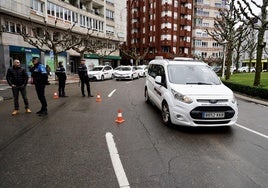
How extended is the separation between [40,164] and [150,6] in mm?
63704

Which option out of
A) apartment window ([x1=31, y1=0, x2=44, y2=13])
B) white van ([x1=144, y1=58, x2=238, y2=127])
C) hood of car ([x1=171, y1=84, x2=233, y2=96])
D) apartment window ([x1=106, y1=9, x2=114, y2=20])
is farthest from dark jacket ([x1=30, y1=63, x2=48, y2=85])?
apartment window ([x1=106, y1=9, x2=114, y2=20])

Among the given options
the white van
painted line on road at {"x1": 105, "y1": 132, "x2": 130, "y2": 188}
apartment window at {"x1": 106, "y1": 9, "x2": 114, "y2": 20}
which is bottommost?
painted line on road at {"x1": 105, "y1": 132, "x2": 130, "y2": 188}

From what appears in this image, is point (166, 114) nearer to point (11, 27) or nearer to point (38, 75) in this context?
point (38, 75)

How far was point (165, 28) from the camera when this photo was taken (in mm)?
57500

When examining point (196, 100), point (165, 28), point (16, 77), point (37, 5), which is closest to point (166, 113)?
point (196, 100)

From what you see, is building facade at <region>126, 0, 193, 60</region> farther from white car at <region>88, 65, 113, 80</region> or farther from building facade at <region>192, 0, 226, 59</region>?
white car at <region>88, 65, 113, 80</region>

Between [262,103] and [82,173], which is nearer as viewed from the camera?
[82,173]

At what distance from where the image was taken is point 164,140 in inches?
204

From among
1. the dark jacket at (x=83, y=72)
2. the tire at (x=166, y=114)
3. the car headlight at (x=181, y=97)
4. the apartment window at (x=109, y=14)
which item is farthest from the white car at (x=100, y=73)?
the apartment window at (x=109, y=14)

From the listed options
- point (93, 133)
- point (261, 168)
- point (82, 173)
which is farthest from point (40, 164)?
point (261, 168)

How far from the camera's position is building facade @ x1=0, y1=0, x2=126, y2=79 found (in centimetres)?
2341

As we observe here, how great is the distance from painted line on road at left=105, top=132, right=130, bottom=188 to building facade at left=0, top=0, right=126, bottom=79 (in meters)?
20.7

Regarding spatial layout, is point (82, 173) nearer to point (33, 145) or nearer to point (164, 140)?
point (33, 145)

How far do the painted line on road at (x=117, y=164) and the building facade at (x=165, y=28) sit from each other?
55045 mm
